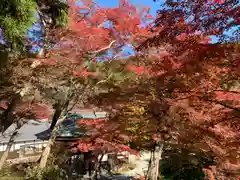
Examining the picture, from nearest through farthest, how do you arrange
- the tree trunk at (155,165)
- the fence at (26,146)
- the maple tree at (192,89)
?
1. the maple tree at (192,89)
2. the tree trunk at (155,165)
3. the fence at (26,146)

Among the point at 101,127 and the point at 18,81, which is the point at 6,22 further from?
the point at 101,127

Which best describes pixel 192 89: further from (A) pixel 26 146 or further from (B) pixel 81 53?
(A) pixel 26 146

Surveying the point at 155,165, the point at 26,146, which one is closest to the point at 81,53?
the point at 155,165

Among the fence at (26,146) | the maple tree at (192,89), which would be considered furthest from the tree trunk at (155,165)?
the fence at (26,146)

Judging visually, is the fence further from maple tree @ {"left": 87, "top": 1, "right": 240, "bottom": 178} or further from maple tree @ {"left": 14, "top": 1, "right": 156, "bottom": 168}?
maple tree @ {"left": 87, "top": 1, "right": 240, "bottom": 178}

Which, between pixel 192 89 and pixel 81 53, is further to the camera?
pixel 81 53

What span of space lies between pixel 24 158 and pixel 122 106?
8.04 m

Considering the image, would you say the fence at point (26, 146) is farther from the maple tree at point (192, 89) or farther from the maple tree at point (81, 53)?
the maple tree at point (192, 89)

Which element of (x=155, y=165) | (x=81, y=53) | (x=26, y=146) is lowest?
(x=155, y=165)

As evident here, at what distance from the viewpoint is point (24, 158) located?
14391mm

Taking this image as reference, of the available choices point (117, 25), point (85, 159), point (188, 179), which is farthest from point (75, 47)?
point (188, 179)

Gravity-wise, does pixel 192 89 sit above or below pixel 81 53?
below

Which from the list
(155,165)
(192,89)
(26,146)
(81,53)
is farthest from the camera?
(26,146)

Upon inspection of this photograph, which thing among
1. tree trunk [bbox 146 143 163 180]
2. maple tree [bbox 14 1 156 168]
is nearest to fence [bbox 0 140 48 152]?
maple tree [bbox 14 1 156 168]
